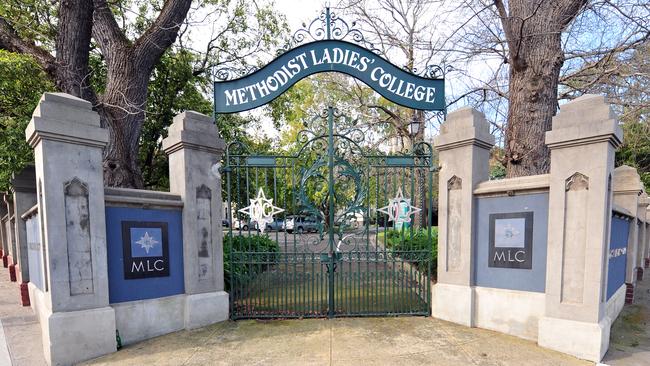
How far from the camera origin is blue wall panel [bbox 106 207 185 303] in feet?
15.0

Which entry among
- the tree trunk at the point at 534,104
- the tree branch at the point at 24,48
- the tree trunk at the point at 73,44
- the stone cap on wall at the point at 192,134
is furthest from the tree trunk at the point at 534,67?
the tree branch at the point at 24,48

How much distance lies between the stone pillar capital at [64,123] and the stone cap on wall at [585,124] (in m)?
6.44

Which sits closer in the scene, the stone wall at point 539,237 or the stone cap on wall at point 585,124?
the stone cap on wall at point 585,124

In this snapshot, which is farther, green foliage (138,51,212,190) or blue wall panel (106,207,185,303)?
green foliage (138,51,212,190)

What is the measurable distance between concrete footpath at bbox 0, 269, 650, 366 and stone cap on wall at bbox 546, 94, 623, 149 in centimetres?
291

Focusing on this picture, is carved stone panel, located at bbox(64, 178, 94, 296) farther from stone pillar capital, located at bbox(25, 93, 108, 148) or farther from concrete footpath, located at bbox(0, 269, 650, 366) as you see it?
concrete footpath, located at bbox(0, 269, 650, 366)

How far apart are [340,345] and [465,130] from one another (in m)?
3.97

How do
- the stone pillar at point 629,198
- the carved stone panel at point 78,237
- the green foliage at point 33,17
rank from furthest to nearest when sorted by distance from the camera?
the green foliage at point 33,17
the stone pillar at point 629,198
the carved stone panel at point 78,237

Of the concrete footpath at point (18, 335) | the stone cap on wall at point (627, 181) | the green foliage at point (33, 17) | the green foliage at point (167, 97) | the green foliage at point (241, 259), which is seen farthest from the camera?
the green foliage at point (167, 97)

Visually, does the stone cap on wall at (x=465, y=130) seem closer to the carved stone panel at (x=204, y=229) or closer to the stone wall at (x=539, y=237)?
the stone wall at (x=539, y=237)

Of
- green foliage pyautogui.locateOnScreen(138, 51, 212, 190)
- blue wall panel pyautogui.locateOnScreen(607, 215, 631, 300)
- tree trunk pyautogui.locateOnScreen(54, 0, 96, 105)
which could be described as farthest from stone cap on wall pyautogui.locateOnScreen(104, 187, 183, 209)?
green foliage pyautogui.locateOnScreen(138, 51, 212, 190)

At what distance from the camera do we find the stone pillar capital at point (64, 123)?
3.97 m

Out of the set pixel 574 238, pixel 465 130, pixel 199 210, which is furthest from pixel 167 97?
pixel 574 238

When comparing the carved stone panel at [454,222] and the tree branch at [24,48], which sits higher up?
the tree branch at [24,48]
